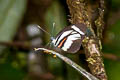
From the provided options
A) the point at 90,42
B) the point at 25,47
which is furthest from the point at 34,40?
the point at 90,42

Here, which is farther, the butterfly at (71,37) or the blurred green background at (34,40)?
the blurred green background at (34,40)

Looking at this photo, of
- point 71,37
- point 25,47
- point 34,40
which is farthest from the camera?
point 34,40

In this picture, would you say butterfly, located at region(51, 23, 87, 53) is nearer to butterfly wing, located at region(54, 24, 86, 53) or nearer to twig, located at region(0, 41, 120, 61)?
butterfly wing, located at region(54, 24, 86, 53)

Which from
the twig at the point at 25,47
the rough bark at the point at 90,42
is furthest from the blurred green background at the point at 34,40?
the rough bark at the point at 90,42

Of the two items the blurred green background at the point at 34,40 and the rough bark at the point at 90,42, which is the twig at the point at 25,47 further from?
the rough bark at the point at 90,42

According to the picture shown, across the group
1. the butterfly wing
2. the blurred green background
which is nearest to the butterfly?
the butterfly wing

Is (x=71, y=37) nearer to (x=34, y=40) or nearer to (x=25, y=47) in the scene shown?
(x=25, y=47)
